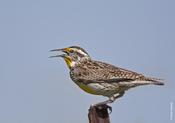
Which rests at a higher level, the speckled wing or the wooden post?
the speckled wing

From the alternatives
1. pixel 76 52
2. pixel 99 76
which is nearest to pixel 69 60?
pixel 76 52

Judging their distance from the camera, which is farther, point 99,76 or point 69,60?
point 69,60

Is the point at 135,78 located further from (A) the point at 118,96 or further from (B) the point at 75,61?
(B) the point at 75,61

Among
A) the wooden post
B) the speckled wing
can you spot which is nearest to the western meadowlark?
the speckled wing

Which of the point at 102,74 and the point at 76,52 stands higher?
the point at 76,52

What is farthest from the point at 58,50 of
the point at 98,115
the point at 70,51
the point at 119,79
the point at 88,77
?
the point at 98,115

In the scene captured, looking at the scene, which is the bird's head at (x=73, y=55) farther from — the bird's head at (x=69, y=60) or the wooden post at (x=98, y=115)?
the wooden post at (x=98, y=115)

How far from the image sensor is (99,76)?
9.51m

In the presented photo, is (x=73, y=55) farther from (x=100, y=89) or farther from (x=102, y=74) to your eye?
(x=100, y=89)

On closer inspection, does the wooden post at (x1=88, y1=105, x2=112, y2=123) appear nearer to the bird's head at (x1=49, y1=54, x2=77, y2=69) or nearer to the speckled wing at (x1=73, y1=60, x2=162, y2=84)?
the speckled wing at (x1=73, y1=60, x2=162, y2=84)

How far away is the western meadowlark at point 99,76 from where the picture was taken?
878 centimetres

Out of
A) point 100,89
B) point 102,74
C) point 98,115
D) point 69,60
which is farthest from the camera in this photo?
point 69,60

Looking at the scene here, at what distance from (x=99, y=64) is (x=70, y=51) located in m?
0.74

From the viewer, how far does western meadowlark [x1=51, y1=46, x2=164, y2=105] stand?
8.78 meters
